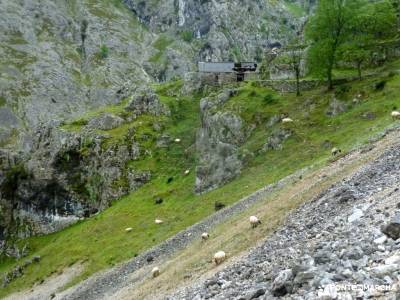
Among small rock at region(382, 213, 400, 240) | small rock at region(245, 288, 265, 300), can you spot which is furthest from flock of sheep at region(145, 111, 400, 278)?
small rock at region(382, 213, 400, 240)

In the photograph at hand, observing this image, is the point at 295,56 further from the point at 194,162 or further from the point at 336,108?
the point at 336,108

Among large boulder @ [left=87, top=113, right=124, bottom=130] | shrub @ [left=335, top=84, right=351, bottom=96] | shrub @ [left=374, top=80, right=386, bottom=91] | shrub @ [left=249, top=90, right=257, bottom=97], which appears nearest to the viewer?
shrub @ [left=374, top=80, right=386, bottom=91]

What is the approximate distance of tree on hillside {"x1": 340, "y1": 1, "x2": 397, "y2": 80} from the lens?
74.8 meters

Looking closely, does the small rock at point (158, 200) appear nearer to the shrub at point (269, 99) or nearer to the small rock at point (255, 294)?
the shrub at point (269, 99)

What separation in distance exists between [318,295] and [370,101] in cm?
5464

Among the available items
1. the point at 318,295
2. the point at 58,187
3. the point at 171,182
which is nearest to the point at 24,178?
the point at 58,187

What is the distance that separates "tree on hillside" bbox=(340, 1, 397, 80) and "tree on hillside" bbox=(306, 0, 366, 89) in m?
1.27

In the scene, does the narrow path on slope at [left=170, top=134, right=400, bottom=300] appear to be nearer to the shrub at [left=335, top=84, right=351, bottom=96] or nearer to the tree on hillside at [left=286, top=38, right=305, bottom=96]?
the shrub at [left=335, top=84, right=351, bottom=96]

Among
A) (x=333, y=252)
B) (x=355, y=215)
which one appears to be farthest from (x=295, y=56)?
(x=333, y=252)

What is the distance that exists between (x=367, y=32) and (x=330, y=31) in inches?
363

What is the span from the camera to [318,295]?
12.9 m

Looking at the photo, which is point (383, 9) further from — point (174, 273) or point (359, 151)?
point (174, 273)

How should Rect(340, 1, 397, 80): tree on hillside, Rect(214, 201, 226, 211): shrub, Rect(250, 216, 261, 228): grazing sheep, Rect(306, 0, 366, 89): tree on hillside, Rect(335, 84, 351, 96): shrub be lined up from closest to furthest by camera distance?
Rect(250, 216, 261, 228): grazing sheep < Rect(214, 201, 226, 211): shrub < Rect(335, 84, 351, 96): shrub < Rect(306, 0, 366, 89): tree on hillside < Rect(340, 1, 397, 80): tree on hillside

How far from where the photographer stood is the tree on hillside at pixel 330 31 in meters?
73.9
